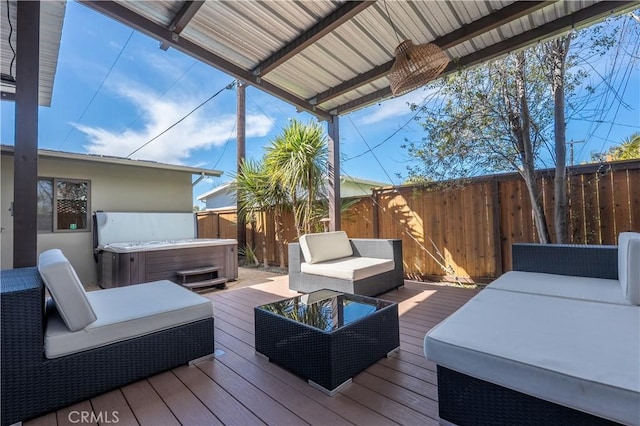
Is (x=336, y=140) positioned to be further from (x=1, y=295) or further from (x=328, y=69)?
(x=1, y=295)

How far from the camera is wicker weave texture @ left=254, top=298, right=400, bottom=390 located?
1.79m

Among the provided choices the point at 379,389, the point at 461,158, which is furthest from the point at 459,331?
the point at 461,158

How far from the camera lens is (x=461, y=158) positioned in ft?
13.3

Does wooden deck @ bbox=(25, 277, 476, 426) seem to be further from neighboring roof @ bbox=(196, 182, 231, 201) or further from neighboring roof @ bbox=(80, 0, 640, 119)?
neighboring roof @ bbox=(196, 182, 231, 201)

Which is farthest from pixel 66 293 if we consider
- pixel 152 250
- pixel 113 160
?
pixel 113 160

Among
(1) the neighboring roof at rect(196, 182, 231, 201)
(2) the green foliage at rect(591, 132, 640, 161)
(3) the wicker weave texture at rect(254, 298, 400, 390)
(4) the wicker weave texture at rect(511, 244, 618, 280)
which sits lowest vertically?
(3) the wicker weave texture at rect(254, 298, 400, 390)

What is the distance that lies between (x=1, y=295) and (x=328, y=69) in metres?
3.82

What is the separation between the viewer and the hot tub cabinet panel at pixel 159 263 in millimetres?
4250

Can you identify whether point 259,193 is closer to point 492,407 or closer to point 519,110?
point 519,110

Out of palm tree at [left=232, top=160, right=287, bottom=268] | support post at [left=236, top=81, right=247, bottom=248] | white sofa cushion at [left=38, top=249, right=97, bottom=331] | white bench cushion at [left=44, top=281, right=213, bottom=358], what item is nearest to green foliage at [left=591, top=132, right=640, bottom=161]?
white bench cushion at [left=44, top=281, right=213, bottom=358]

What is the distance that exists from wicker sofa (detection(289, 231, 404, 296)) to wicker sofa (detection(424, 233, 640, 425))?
1.75 metres

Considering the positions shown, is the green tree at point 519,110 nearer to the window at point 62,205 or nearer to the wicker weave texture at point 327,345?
the wicker weave texture at point 327,345

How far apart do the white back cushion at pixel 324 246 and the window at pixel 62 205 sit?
4434 millimetres

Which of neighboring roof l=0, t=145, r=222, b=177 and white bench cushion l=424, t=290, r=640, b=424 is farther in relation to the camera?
neighboring roof l=0, t=145, r=222, b=177
